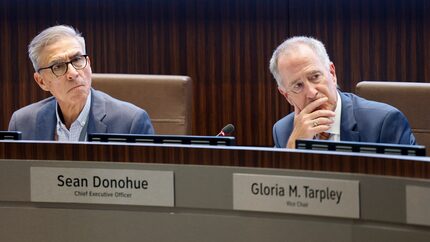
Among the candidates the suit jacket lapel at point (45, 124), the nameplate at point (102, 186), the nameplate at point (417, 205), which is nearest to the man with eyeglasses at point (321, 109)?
the suit jacket lapel at point (45, 124)

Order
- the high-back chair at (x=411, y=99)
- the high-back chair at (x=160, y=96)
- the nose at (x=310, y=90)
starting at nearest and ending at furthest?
1. the nose at (x=310, y=90)
2. the high-back chair at (x=411, y=99)
3. the high-back chair at (x=160, y=96)

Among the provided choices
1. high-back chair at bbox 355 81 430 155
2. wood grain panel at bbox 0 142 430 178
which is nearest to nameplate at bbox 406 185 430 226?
wood grain panel at bbox 0 142 430 178

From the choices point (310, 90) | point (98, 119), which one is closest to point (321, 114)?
point (310, 90)

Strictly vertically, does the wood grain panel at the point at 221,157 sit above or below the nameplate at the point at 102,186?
above

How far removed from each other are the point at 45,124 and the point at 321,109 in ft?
3.73

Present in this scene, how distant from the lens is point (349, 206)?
238cm

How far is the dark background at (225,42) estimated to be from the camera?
5.54 metres

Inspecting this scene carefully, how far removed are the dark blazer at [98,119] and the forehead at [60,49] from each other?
18 cm

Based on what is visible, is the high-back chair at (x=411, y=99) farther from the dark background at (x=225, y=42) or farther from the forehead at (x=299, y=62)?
the dark background at (x=225, y=42)

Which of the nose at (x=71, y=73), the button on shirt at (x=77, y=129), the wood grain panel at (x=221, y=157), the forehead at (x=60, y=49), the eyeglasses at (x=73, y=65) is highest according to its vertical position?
the forehead at (x=60, y=49)

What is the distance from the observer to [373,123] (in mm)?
3578

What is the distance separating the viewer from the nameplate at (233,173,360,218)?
239 cm

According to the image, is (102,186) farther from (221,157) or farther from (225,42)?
(225,42)

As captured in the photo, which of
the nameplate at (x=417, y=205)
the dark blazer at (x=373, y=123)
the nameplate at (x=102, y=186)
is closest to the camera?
the nameplate at (x=417, y=205)
